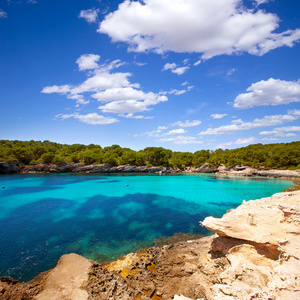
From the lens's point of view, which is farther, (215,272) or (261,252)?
(215,272)

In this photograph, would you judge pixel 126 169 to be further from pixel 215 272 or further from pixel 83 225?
pixel 215 272

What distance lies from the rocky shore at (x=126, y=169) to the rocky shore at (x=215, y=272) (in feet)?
174

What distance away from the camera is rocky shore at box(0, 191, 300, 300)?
440 centimetres

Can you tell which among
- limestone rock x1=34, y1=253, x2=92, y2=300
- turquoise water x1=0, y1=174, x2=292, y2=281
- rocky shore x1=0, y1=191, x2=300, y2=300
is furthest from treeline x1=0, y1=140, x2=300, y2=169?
rocky shore x1=0, y1=191, x2=300, y2=300

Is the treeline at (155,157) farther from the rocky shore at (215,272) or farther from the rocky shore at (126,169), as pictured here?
the rocky shore at (215,272)

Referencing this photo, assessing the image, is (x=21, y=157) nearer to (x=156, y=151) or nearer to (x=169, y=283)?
(x=156, y=151)

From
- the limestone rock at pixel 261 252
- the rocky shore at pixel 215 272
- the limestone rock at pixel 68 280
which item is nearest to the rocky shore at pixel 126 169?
the limestone rock at pixel 261 252

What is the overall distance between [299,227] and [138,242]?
826 cm

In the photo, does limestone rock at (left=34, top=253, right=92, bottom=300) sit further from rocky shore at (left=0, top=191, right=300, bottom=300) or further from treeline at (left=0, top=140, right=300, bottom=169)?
treeline at (left=0, top=140, right=300, bottom=169)

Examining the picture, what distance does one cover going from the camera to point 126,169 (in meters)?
62.0

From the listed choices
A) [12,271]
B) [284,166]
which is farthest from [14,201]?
[284,166]

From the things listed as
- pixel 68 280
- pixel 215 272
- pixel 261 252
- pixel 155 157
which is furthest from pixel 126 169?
pixel 261 252

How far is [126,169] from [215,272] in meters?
56.8

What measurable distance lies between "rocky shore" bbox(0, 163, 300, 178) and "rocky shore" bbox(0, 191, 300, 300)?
5315cm
